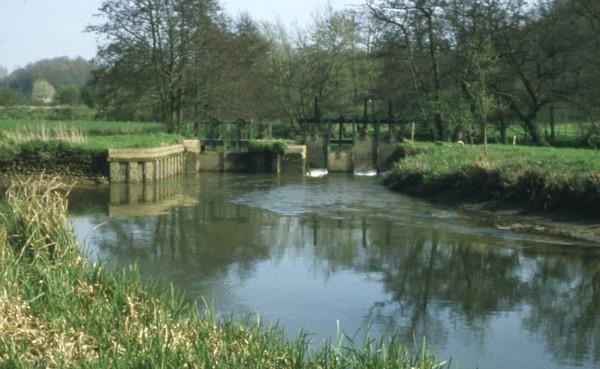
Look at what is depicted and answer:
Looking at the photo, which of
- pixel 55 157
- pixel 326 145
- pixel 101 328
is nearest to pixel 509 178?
pixel 55 157

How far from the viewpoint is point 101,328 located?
24.1ft

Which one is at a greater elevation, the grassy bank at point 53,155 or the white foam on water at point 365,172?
the grassy bank at point 53,155

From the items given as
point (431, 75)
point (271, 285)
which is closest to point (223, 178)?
point (431, 75)

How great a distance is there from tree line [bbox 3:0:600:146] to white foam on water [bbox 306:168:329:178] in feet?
19.1

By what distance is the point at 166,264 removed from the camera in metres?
14.0

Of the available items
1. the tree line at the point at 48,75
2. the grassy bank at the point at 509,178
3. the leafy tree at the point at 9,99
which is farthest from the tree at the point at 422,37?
the tree line at the point at 48,75

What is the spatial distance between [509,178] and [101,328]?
1576 cm

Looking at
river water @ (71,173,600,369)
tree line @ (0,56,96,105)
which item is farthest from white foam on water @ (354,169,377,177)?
tree line @ (0,56,96,105)

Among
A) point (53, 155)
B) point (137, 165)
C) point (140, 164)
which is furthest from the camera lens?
point (140, 164)

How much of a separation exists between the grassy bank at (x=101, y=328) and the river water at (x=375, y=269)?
1.49m

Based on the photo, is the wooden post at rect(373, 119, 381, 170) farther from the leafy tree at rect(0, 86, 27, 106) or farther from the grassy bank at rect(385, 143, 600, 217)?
the leafy tree at rect(0, 86, 27, 106)

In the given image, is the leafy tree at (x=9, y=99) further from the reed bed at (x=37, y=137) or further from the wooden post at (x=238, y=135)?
the reed bed at (x=37, y=137)

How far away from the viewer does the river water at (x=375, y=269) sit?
32.6 ft

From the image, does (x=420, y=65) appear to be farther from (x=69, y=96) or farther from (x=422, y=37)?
(x=69, y=96)
